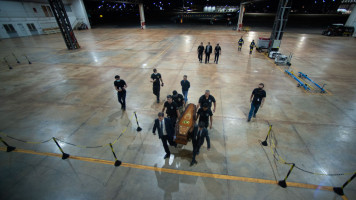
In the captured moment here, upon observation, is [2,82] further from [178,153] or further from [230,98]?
[230,98]

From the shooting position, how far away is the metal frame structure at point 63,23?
58.8ft

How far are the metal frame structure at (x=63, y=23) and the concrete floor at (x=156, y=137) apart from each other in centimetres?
814

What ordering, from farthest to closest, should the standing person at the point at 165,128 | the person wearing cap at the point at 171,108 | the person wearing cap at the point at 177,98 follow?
the person wearing cap at the point at 177,98
the person wearing cap at the point at 171,108
the standing person at the point at 165,128

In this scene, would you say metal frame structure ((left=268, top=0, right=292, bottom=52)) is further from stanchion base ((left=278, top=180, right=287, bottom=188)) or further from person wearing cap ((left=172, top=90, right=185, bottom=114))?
stanchion base ((left=278, top=180, right=287, bottom=188))

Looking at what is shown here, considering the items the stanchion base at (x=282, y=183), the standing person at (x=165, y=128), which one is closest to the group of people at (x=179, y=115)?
the standing person at (x=165, y=128)

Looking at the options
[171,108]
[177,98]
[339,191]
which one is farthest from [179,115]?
[339,191]

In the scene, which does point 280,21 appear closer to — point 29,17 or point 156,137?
point 156,137

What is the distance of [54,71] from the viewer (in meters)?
13.2

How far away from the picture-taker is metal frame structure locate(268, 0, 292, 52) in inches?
552

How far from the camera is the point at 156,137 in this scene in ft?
19.9

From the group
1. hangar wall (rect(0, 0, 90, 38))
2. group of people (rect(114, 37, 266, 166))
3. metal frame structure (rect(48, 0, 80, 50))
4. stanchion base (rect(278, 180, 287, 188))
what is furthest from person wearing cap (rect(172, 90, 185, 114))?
hangar wall (rect(0, 0, 90, 38))

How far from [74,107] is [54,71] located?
302 inches

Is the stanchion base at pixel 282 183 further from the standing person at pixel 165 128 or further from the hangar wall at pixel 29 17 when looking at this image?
the hangar wall at pixel 29 17

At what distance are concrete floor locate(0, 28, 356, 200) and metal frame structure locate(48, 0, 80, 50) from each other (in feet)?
26.7
